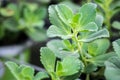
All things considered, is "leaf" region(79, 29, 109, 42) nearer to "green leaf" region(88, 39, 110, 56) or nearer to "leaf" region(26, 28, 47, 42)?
"green leaf" region(88, 39, 110, 56)

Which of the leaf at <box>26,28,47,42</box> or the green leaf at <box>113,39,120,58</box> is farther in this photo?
the leaf at <box>26,28,47,42</box>

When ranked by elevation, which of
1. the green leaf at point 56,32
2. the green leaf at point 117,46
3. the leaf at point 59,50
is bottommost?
the leaf at point 59,50

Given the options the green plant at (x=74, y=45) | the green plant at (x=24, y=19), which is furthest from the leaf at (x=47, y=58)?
the green plant at (x=24, y=19)

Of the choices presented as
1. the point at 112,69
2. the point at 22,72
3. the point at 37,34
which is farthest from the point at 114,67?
the point at 37,34

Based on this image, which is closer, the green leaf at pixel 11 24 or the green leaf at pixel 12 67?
the green leaf at pixel 12 67

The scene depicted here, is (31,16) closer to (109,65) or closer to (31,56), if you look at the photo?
(31,56)

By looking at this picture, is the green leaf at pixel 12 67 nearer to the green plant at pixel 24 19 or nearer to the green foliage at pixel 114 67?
the green foliage at pixel 114 67

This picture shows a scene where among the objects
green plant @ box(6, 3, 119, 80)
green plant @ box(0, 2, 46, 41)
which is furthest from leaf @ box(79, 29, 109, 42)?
green plant @ box(0, 2, 46, 41)

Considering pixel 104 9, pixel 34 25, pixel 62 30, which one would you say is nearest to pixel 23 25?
pixel 34 25
